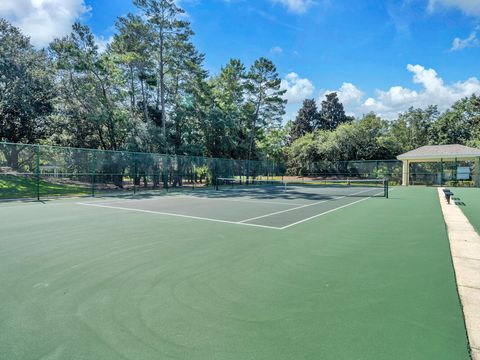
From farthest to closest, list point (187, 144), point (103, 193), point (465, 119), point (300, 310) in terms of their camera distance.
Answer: point (465, 119) → point (187, 144) → point (103, 193) → point (300, 310)

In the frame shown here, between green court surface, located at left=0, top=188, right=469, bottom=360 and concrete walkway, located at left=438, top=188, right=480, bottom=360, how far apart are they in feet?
0.25

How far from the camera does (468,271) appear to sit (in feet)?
12.1

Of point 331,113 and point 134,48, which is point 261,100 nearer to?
point 134,48

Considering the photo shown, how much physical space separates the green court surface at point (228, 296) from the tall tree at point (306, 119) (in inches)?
2278

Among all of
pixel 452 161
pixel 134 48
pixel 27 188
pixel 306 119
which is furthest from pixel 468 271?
pixel 306 119

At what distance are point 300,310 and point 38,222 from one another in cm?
721

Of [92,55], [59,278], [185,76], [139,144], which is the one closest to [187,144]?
[139,144]

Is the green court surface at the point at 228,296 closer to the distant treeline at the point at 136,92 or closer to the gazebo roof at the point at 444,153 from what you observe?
the distant treeline at the point at 136,92

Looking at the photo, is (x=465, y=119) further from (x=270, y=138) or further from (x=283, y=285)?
(x=283, y=285)

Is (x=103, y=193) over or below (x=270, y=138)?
below

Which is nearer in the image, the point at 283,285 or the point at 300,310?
the point at 300,310

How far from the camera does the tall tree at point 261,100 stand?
29.8 m

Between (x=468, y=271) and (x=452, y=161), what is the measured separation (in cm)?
2715

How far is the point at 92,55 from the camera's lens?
20.5m
